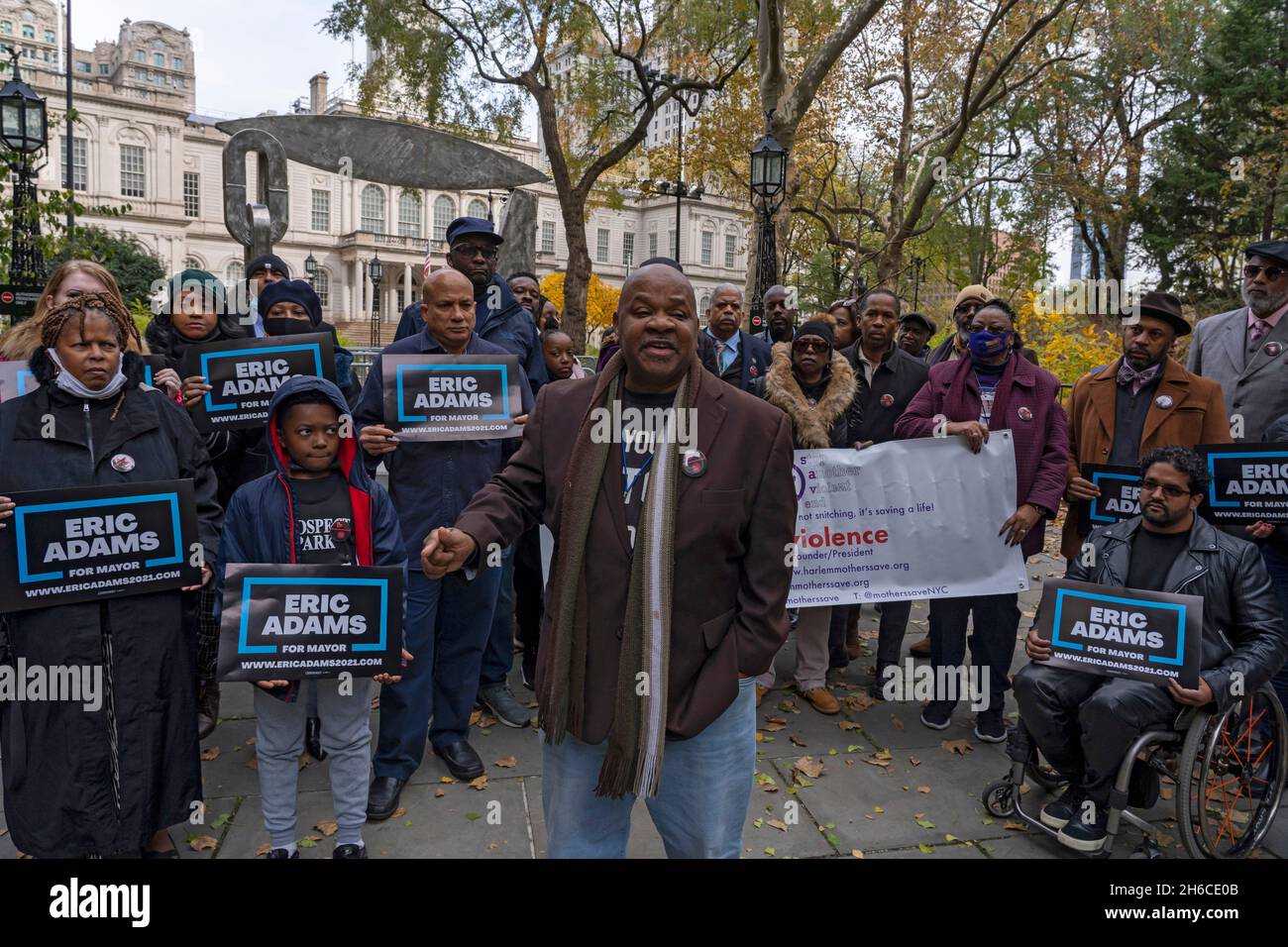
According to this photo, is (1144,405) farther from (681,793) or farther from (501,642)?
(501,642)

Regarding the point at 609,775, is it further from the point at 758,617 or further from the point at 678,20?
the point at 678,20

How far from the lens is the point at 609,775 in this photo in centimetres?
246

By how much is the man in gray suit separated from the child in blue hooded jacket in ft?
15.4

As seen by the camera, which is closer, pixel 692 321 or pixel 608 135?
pixel 692 321

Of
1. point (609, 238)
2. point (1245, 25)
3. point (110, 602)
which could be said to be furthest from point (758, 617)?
point (609, 238)

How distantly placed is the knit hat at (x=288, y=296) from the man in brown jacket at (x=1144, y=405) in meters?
4.51

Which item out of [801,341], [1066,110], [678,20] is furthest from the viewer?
[1066,110]

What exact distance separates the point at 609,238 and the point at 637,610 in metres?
75.6

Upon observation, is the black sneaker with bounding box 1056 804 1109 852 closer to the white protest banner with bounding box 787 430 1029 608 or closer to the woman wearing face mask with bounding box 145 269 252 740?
the white protest banner with bounding box 787 430 1029 608

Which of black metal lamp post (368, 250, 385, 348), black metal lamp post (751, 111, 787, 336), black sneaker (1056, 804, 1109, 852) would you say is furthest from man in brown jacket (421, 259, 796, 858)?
black metal lamp post (368, 250, 385, 348)

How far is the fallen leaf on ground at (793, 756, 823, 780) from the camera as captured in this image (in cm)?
468

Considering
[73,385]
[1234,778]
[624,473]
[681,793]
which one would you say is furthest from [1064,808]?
[73,385]

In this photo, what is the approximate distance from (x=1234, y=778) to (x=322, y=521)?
4.30m

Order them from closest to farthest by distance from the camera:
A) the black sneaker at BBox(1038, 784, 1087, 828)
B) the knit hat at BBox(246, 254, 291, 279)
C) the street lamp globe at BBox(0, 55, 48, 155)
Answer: the black sneaker at BBox(1038, 784, 1087, 828)
the knit hat at BBox(246, 254, 291, 279)
the street lamp globe at BBox(0, 55, 48, 155)
